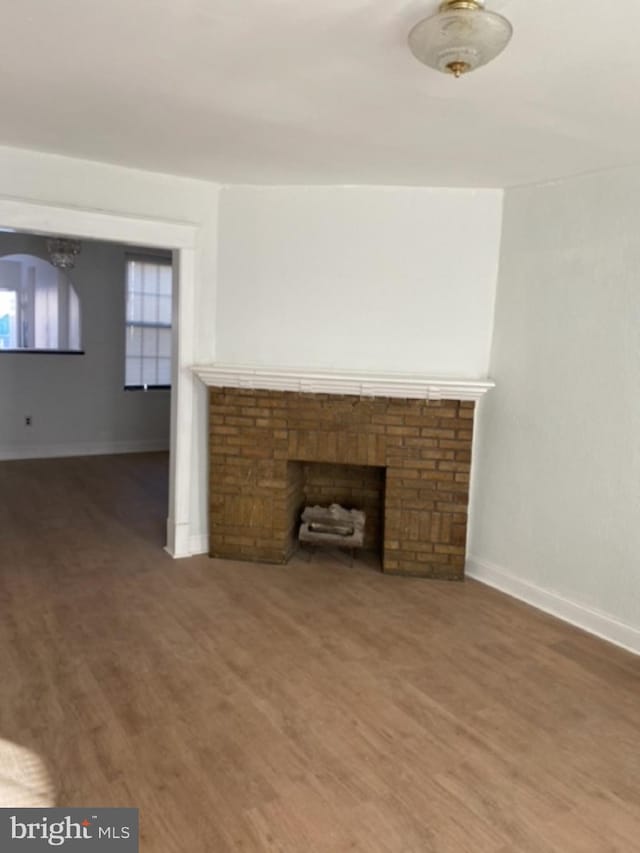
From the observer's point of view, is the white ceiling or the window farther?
the window

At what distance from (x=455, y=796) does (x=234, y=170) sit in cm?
306

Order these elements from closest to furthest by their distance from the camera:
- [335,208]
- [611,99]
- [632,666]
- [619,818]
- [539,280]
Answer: [619,818], [611,99], [632,666], [539,280], [335,208]

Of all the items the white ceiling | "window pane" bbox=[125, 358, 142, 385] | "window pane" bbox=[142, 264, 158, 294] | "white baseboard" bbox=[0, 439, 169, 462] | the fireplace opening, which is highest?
the white ceiling

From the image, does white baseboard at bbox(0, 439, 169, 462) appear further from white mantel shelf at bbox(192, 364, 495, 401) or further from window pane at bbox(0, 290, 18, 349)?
white mantel shelf at bbox(192, 364, 495, 401)

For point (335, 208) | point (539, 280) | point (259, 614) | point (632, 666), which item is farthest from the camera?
point (335, 208)

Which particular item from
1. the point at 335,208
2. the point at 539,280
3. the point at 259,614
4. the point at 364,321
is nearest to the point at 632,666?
the point at 259,614

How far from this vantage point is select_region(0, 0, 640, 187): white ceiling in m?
1.76

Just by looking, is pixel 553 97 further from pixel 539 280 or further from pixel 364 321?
pixel 364 321

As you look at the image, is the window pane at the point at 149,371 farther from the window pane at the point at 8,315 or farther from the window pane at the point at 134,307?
the window pane at the point at 8,315

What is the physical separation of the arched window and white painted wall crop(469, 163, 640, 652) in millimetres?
4962

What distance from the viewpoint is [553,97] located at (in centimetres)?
222

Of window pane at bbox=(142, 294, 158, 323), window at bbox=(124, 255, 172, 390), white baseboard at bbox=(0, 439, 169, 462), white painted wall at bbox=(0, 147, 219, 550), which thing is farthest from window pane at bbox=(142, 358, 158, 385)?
white painted wall at bbox=(0, 147, 219, 550)

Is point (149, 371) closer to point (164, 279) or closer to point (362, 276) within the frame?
point (164, 279)

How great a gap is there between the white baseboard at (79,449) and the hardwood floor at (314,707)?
10.1 feet
